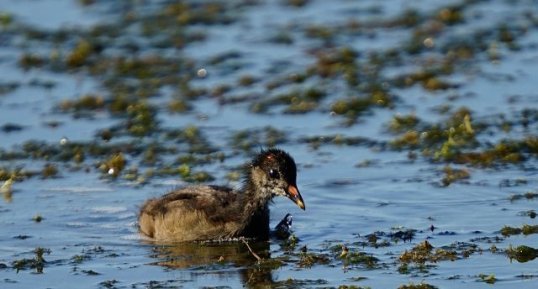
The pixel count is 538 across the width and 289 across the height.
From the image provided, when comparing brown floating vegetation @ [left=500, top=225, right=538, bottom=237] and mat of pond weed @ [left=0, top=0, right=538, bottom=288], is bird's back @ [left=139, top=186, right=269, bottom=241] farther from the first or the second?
brown floating vegetation @ [left=500, top=225, right=538, bottom=237]

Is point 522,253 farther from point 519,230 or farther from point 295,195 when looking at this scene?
point 295,195

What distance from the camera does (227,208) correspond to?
1362cm

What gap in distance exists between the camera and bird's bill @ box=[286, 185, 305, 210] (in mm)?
13312

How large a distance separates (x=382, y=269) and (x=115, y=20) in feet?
39.2

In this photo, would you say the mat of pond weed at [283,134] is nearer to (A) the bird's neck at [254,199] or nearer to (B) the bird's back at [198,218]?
(B) the bird's back at [198,218]

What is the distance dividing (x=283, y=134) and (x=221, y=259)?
4.38 meters

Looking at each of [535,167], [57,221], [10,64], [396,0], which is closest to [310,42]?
[396,0]

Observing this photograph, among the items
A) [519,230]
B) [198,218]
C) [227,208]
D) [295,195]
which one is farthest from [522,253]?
[198,218]

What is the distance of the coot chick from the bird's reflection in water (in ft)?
0.52

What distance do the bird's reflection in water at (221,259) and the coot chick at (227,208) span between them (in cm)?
16

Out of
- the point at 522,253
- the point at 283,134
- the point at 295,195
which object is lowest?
the point at 522,253

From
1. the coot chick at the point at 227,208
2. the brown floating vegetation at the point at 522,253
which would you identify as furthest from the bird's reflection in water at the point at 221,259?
the brown floating vegetation at the point at 522,253

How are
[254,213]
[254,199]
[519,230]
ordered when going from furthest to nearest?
[254,199], [254,213], [519,230]

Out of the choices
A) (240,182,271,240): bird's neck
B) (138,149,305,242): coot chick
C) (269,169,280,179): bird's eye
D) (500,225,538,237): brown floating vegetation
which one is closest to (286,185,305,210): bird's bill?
(138,149,305,242): coot chick
